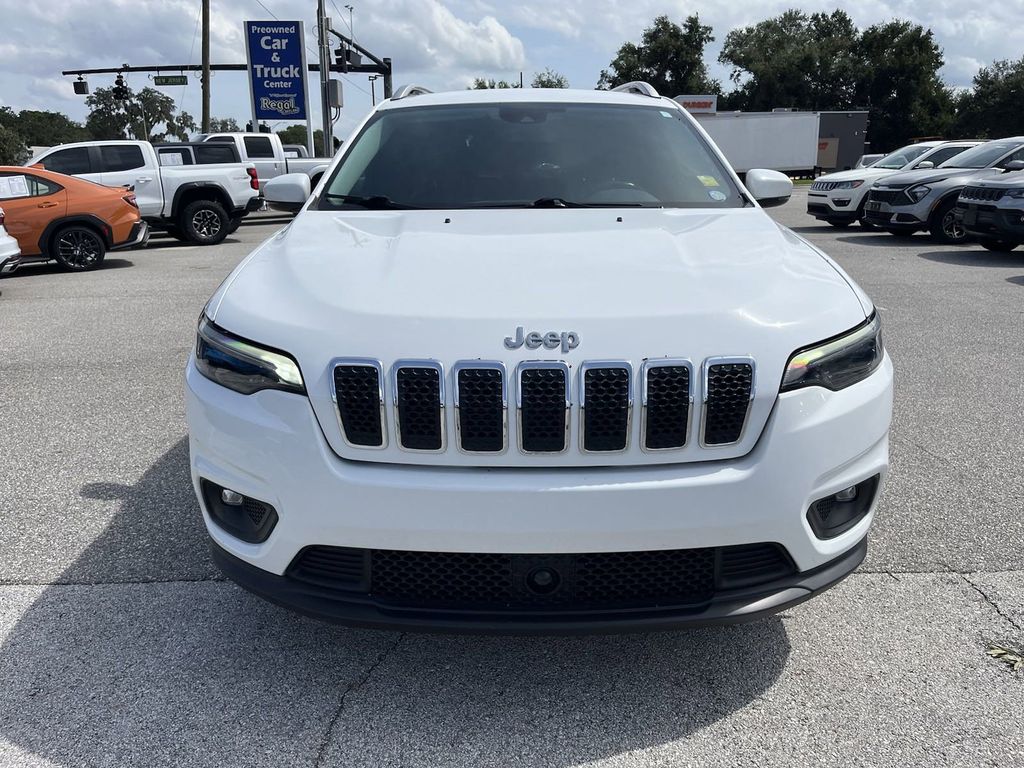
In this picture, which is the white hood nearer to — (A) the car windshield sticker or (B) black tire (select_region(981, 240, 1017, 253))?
(A) the car windshield sticker

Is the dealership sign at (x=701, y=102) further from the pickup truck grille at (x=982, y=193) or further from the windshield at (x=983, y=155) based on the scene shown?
the pickup truck grille at (x=982, y=193)

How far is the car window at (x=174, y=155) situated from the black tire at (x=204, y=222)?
121 cm

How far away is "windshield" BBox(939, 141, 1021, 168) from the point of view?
14.0 m

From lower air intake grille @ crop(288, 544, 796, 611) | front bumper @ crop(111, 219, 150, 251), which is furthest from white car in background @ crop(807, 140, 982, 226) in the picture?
lower air intake grille @ crop(288, 544, 796, 611)

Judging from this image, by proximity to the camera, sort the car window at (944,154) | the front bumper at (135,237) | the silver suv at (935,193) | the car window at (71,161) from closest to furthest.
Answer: the front bumper at (135,237)
the silver suv at (935,193)
the car window at (71,161)
the car window at (944,154)

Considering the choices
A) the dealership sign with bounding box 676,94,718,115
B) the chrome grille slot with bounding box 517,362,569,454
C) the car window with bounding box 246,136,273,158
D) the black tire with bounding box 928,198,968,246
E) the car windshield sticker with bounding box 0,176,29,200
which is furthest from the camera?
the dealership sign with bounding box 676,94,718,115

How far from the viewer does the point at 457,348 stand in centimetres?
217

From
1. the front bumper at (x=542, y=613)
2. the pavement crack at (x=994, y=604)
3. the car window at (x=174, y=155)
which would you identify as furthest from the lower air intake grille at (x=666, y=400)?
the car window at (x=174, y=155)

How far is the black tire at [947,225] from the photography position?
14305 millimetres

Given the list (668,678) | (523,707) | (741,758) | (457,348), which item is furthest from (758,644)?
(457,348)

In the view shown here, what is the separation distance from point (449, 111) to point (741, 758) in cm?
301

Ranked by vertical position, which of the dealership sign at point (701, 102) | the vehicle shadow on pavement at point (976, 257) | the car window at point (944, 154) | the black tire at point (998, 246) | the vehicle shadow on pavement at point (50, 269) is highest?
the dealership sign at point (701, 102)

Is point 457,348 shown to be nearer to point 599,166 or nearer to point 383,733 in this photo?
point 383,733

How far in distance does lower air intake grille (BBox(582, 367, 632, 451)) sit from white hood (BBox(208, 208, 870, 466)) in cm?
5
